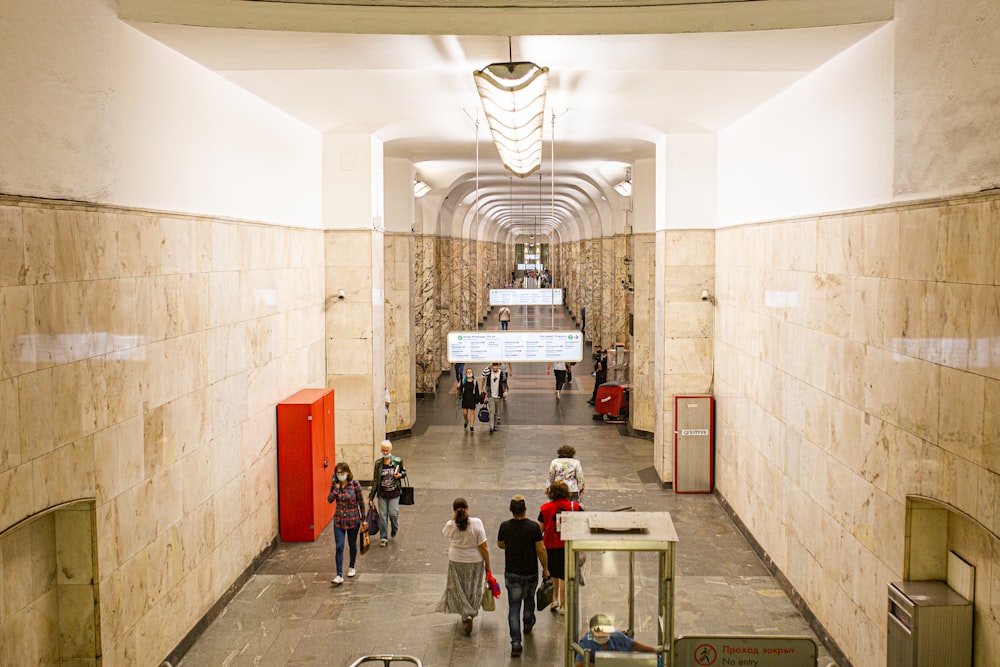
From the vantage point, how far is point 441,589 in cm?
904

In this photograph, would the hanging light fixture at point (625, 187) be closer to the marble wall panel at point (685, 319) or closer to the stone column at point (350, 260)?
the marble wall panel at point (685, 319)

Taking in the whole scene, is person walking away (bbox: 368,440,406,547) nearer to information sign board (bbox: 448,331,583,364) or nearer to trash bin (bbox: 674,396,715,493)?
information sign board (bbox: 448,331,583,364)

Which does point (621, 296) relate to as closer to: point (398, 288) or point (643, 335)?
point (643, 335)

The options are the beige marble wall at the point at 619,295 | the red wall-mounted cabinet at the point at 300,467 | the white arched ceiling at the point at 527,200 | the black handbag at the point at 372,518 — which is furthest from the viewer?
the beige marble wall at the point at 619,295

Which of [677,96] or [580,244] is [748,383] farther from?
[580,244]

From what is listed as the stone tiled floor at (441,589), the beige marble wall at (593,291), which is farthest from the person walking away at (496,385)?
the beige marble wall at (593,291)

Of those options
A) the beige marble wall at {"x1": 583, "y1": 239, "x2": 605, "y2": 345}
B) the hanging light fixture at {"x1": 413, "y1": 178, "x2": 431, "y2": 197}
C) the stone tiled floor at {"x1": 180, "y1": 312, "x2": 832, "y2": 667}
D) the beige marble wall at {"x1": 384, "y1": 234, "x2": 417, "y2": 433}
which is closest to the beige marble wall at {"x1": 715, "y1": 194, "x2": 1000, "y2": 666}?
the stone tiled floor at {"x1": 180, "y1": 312, "x2": 832, "y2": 667}

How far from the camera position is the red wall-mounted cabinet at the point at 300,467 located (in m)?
10.4

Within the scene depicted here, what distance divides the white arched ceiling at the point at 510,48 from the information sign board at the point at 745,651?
169 inches

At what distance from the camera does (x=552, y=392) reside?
74.7 feet

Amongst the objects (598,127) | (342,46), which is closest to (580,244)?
(598,127)

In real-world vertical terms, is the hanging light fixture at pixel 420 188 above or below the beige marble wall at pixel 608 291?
above

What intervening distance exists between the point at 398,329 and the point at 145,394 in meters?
9.99

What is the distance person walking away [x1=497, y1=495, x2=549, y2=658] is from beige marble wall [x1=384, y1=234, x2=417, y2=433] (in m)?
9.07
